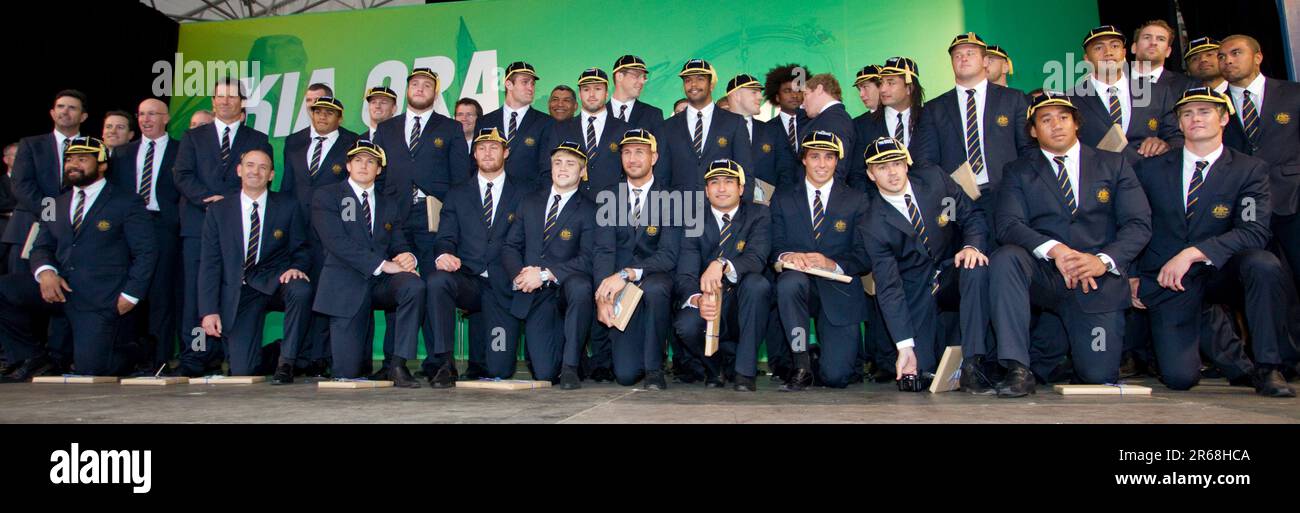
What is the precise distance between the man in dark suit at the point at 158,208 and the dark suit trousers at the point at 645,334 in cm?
312

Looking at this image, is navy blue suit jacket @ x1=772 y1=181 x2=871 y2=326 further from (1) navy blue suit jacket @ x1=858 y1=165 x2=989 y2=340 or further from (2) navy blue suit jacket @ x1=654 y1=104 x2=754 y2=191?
(2) navy blue suit jacket @ x1=654 y1=104 x2=754 y2=191

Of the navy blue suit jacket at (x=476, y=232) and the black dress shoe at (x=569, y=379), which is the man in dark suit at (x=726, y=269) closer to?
the black dress shoe at (x=569, y=379)

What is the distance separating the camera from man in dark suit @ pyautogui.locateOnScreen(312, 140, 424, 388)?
517cm

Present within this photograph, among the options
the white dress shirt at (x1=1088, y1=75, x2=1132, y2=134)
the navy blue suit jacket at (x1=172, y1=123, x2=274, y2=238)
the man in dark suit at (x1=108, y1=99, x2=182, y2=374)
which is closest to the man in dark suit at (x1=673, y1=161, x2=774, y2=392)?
the white dress shirt at (x1=1088, y1=75, x2=1132, y2=134)

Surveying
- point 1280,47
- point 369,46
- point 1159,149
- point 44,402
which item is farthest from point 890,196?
point 369,46

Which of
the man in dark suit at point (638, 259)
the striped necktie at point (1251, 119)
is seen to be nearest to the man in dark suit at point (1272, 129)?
the striped necktie at point (1251, 119)

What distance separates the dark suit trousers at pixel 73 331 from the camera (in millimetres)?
5797

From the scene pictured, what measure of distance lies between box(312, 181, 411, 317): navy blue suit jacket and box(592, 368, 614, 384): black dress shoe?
55.2 inches

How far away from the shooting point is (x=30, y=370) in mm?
5840

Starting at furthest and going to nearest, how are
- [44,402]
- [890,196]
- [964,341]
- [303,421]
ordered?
[890,196] → [964,341] → [44,402] → [303,421]

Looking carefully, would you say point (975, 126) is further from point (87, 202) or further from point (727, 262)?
point (87, 202)

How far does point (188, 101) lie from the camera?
31.2 ft
